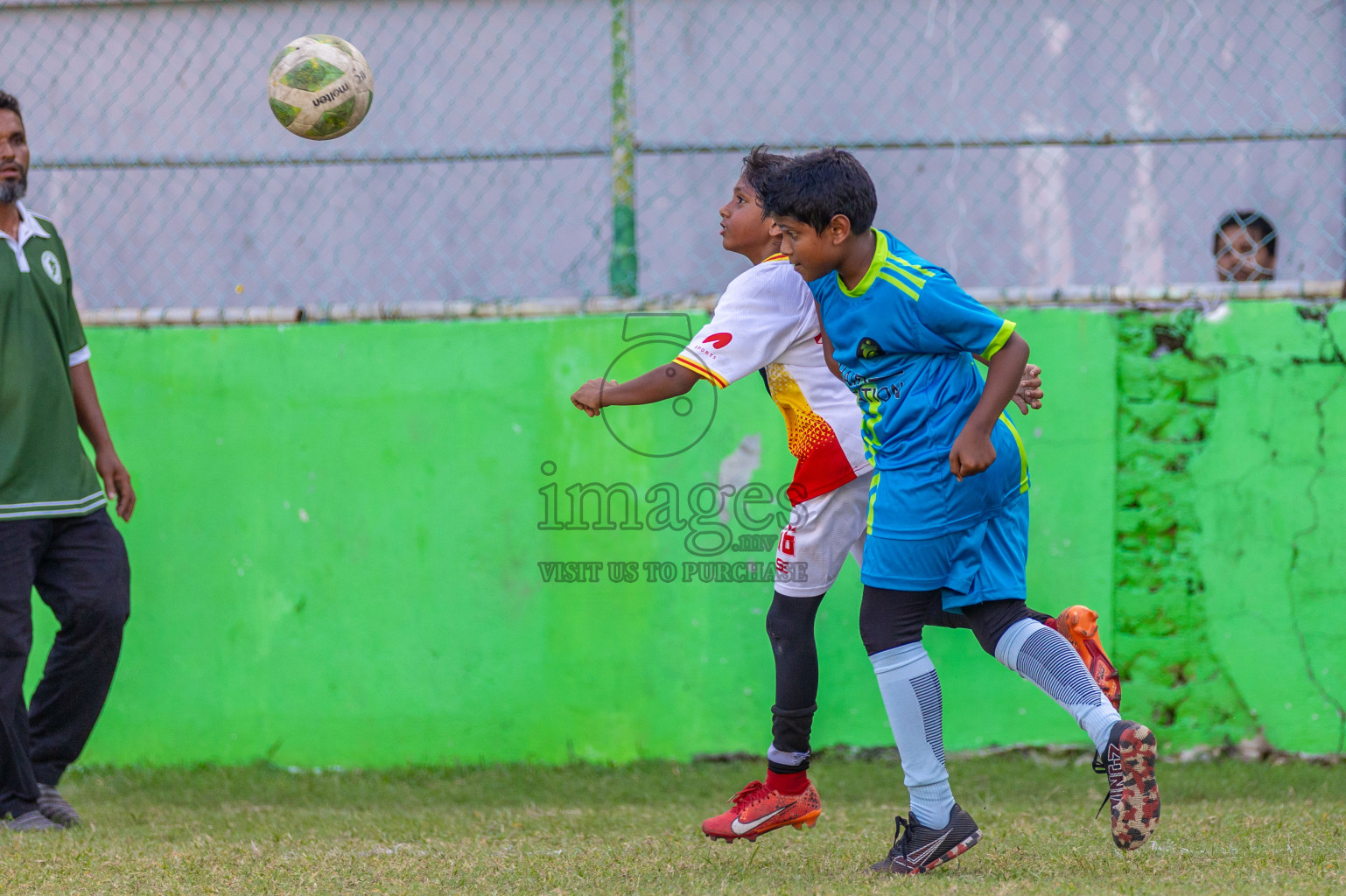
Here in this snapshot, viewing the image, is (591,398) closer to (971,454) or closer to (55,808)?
(971,454)

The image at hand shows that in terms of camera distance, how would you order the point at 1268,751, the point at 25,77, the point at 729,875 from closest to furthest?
the point at 729,875, the point at 1268,751, the point at 25,77

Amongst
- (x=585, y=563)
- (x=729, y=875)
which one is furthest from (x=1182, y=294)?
(x=729, y=875)

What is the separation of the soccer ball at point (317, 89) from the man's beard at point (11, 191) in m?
0.81

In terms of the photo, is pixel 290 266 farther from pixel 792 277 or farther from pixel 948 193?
pixel 792 277

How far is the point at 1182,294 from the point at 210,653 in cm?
359

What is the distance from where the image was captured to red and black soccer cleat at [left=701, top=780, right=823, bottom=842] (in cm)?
309

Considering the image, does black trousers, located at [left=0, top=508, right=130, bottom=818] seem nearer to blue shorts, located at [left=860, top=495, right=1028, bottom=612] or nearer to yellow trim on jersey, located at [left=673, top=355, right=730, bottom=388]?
yellow trim on jersey, located at [left=673, top=355, right=730, bottom=388]

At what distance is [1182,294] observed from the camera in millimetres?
4156

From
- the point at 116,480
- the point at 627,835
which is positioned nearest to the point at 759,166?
the point at 627,835

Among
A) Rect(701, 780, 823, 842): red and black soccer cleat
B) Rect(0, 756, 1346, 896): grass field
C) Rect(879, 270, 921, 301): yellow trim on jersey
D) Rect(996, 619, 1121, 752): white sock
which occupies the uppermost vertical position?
Rect(879, 270, 921, 301): yellow trim on jersey

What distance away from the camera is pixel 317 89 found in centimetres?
360

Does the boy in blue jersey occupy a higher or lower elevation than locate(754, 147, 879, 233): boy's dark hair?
lower

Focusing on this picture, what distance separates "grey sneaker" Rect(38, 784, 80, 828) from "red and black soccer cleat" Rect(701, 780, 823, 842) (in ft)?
6.26

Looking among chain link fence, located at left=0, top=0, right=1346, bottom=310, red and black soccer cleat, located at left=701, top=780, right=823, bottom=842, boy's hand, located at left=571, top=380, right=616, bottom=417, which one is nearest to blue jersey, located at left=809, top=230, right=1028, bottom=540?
boy's hand, located at left=571, top=380, right=616, bottom=417
